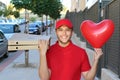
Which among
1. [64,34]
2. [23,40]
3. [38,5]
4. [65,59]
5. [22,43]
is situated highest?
[38,5]

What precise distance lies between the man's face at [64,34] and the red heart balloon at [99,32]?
198mm

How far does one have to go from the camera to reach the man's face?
4244mm

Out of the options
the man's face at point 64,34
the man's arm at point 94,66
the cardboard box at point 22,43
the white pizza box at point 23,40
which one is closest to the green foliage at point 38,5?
the white pizza box at point 23,40

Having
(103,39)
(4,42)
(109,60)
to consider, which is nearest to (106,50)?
(109,60)

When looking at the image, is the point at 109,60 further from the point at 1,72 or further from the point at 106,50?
the point at 1,72

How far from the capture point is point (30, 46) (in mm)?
13906

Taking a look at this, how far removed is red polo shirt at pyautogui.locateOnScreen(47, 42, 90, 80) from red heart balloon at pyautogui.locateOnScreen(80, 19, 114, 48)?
0.70 ft

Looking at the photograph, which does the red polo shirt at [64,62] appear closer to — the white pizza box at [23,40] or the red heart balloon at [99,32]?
the red heart balloon at [99,32]

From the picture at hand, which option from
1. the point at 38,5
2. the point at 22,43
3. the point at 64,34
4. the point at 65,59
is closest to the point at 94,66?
the point at 65,59

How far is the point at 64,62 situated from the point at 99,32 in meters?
0.49

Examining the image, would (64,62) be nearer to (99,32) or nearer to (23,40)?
(99,32)

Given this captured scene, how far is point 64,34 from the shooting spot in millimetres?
4250

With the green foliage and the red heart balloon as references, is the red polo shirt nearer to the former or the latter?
the red heart balloon

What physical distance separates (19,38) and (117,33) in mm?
6098
